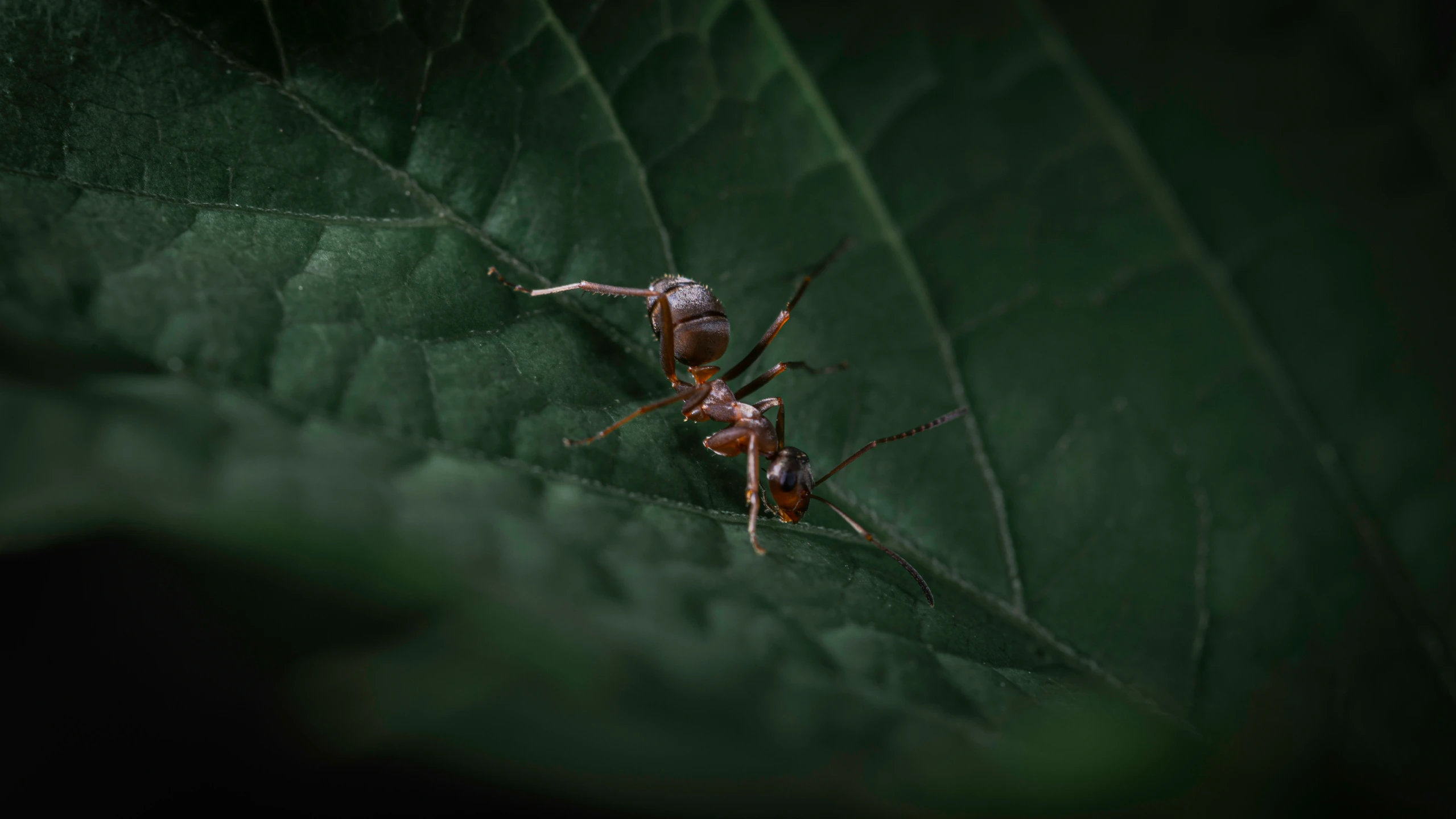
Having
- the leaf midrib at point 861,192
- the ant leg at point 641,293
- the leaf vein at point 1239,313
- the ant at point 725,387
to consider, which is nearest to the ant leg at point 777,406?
the ant at point 725,387

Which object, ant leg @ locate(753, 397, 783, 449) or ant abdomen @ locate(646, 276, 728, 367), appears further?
ant leg @ locate(753, 397, 783, 449)

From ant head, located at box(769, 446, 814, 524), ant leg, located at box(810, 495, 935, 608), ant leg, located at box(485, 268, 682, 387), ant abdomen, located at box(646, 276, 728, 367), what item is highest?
ant abdomen, located at box(646, 276, 728, 367)

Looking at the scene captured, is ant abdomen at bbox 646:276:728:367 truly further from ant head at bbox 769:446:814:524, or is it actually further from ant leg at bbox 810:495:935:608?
ant leg at bbox 810:495:935:608

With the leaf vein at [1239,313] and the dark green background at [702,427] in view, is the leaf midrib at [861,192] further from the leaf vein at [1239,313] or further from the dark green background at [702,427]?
the leaf vein at [1239,313]

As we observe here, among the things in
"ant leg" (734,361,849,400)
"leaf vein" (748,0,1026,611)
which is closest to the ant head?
"ant leg" (734,361,849,400)

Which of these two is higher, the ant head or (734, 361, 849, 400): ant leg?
(734, 361, 849, 400): ant leg

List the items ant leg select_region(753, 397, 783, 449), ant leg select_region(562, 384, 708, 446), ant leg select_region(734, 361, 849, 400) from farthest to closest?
ant leg select_region(753, 397, 783, 449) < ant leg select_region(734, 361, 849, 400) < ant leg select_region(562, 384, 708, 446)

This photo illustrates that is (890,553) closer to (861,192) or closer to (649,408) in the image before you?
(649,408)
